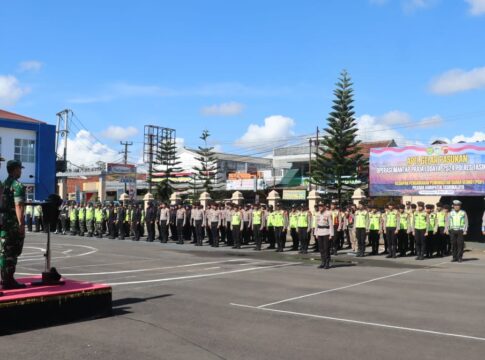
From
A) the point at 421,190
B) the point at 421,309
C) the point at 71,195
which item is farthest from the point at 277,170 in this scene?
the point at 421,309

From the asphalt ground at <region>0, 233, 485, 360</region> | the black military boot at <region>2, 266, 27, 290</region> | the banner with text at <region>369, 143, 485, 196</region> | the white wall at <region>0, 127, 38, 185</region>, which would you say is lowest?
the asphalt ground at <region>0, 233, 485, 360</region>

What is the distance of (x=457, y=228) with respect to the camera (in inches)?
629

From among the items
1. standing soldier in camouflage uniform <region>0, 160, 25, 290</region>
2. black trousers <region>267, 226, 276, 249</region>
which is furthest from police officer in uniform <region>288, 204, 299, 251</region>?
standing soldier in camouflage uniform <region>0, 160, 25, 290</region>

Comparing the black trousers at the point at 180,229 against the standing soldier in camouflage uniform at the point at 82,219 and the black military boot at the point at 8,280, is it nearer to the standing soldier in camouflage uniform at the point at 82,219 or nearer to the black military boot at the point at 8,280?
the standing soldier in camouflage uniform at the point at 82,219

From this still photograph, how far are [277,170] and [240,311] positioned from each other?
204 feet

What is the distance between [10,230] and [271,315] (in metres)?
3.95

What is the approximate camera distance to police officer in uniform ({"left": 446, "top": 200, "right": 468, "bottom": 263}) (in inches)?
627

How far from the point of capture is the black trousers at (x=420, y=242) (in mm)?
16884

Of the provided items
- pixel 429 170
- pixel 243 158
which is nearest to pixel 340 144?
pixel 429 170

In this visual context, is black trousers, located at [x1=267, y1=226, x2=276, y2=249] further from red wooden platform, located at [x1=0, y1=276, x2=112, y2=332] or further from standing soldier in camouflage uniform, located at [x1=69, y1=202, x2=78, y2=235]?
red wooden platform, located at [x1=0, y1=276, x2=112, y2=332]

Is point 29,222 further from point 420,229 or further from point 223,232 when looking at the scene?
point 420,229

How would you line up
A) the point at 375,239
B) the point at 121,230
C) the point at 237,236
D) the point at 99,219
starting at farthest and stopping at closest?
the point at 99,219 → the point at 121,230 → the point at 237,236 → the point at 375,239

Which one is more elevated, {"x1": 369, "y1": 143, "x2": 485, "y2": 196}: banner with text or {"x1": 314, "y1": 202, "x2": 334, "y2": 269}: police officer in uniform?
{"x1": 369, "y1": 143, "x2": 485, "y2": 196}: banner with text

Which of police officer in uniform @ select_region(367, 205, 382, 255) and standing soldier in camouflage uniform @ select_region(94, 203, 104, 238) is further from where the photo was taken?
standing soldier in camouflage uniform @ select_region(94, 203, 104, 238)
